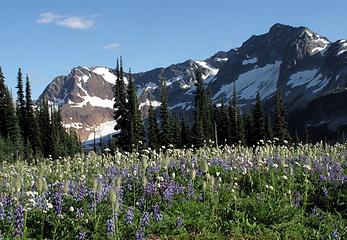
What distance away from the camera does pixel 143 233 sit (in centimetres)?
787

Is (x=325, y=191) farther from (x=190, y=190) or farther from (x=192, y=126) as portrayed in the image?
(x=192, y=126)

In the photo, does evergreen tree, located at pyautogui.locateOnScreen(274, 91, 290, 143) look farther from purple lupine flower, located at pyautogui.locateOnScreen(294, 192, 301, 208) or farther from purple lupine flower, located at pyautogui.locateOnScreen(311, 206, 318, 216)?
purple lupine flower, located at pyautogui.locateOnScreen(311, 206, 318, 216)

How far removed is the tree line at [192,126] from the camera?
204 feet

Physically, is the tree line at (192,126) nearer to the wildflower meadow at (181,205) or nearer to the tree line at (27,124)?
the tree line at (27,124)

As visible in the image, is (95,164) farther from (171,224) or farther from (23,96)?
(23,96)

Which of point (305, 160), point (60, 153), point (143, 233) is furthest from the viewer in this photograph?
point (60, 153)

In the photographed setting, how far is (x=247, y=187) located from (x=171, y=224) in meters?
3.12

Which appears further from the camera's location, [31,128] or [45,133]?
[45,133]

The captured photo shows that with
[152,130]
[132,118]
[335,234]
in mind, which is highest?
[132,118]

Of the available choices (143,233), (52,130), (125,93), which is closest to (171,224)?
(143,233)

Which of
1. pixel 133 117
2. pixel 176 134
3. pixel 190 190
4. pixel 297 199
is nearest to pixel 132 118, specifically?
pixel 133 117

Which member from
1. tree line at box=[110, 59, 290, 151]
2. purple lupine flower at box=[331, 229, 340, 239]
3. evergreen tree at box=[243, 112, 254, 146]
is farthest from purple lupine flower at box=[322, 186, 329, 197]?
evergreen tree at box=[243, 112, 254, 146]

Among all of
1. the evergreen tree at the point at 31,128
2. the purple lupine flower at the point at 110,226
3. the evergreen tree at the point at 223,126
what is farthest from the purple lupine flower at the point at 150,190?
the evergreen tree at the point at 31,128

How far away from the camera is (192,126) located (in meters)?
77.2
